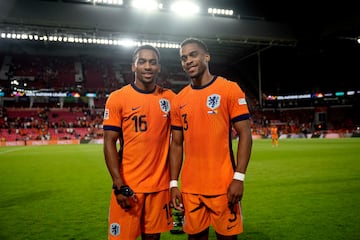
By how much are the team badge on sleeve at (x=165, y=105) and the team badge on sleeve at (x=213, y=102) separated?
49 centimetres

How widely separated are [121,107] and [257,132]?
39.3 m

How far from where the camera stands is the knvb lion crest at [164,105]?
10.6 feet

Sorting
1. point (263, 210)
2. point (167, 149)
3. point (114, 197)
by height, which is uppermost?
point (167, 149)

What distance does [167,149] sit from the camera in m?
3.26

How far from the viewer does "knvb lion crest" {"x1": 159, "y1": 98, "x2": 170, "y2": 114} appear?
3231 mm

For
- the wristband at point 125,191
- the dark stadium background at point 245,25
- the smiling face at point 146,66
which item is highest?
the dark stadium background at point 245,25

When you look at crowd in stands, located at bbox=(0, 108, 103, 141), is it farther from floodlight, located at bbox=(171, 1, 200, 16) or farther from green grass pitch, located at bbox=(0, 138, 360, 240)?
green grass pitch, located at bbox=(0, 138, 360, 240)

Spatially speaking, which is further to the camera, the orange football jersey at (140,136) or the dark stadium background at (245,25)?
the dark stadium background at (245,25)

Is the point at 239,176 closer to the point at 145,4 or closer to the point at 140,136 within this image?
the point at 140,136

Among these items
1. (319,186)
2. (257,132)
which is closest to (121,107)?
(319,186)

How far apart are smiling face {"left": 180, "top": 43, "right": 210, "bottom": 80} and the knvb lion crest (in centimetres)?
42

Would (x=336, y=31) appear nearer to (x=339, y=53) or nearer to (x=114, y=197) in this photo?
(x=339, y=53)

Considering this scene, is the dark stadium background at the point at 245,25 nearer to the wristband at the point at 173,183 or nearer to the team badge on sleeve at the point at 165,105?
→ the team badge on sleeve at the point at 165,105

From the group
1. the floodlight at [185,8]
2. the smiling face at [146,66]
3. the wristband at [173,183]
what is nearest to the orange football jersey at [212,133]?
the wristband at [173,183]
